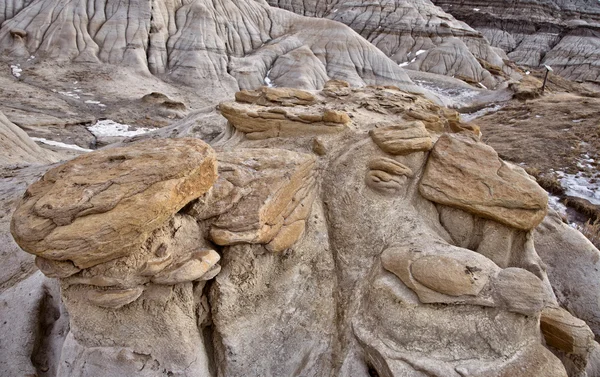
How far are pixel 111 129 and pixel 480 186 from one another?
14.1 metres

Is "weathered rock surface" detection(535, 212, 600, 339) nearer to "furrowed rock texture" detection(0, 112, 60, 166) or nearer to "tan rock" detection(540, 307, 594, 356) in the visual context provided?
"tan rock" detection(540, 307, 594, 356)

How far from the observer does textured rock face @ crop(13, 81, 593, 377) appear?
3312 millimetres

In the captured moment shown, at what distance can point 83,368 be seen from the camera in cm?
351

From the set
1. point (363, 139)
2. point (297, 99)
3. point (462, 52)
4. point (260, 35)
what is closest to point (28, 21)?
point (260, 35)

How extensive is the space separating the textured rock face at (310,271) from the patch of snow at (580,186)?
271 inches

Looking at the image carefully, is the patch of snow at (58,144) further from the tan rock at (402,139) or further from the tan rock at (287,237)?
the tan rock at (402,139)

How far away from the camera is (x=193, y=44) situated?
85.0 ft

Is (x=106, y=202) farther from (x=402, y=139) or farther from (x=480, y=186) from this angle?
(x=480, y=186)

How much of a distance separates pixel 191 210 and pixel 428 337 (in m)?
2.51

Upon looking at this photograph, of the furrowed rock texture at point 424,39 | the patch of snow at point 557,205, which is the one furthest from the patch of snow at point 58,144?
the furrowed rock texture at point 424,39

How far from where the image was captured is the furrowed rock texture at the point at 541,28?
52.5 metres

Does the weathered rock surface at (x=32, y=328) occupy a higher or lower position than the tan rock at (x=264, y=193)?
lower

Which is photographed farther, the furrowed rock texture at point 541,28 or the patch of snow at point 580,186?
the furrowed rock texture at point 541,28

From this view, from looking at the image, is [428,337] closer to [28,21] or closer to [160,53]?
[160,53]
